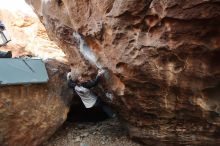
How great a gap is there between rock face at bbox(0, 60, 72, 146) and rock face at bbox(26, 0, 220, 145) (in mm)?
582

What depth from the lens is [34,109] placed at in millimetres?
6336

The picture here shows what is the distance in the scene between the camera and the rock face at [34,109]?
237 inches

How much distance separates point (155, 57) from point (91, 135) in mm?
2769

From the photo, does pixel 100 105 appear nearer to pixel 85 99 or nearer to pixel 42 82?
pixel 85 99

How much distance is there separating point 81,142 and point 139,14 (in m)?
3.19

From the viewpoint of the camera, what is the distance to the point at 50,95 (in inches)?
260

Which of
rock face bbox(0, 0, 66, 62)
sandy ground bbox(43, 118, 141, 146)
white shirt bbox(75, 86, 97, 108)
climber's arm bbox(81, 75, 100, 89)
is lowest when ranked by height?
sandy ground bbox(43, 118, 141, 146)

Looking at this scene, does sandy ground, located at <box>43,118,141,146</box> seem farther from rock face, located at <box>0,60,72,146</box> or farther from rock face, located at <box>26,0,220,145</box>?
rock face, located at <box>26,0,220,145</box>

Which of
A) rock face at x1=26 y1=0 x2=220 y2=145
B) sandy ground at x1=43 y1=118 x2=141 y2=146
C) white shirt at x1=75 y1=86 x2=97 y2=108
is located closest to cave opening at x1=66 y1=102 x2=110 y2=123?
sandy ground at x1=43 y1=118 x2=141 y2=146

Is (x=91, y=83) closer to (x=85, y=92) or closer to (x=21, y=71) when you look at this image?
(x=85, y=92)

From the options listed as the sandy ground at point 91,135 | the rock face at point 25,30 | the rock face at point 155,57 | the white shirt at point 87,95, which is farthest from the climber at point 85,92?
the rock face at point 25,30

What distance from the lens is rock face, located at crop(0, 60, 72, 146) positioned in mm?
6016

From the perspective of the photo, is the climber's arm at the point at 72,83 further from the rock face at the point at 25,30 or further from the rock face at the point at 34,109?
the rock face at the point at 25,30

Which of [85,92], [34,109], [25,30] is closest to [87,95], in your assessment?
[85,92]
